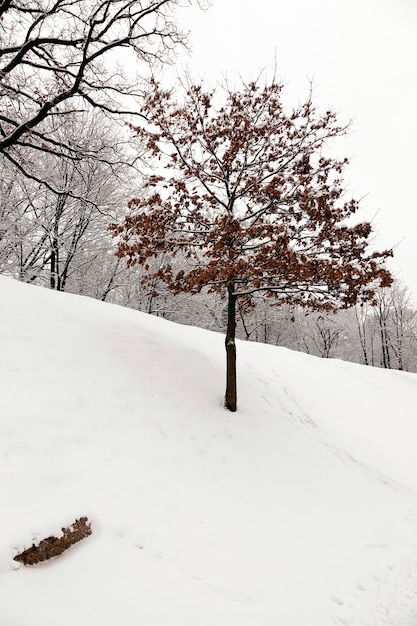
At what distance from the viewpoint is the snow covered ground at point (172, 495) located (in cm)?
273

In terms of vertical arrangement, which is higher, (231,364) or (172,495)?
(231,364)

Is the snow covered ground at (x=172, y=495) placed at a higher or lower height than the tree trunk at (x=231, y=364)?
lower

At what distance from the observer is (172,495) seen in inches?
154

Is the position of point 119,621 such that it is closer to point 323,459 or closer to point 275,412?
point 323,459

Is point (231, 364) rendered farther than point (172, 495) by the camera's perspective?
Yes

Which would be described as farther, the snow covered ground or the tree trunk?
the tree trunk

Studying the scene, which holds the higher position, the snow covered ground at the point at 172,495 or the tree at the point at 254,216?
the tree at the point at 254,216

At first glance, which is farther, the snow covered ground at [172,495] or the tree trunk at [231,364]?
the tree trunk at [231,364]

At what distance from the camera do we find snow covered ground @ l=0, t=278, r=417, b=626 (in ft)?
8.96

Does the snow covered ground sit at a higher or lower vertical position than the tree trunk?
lower

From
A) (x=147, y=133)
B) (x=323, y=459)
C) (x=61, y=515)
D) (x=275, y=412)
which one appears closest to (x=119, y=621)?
(x=61, y=515)

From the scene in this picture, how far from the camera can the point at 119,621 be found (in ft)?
7.88

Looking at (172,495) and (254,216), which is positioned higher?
(254,216)

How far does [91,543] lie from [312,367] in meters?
10.7
